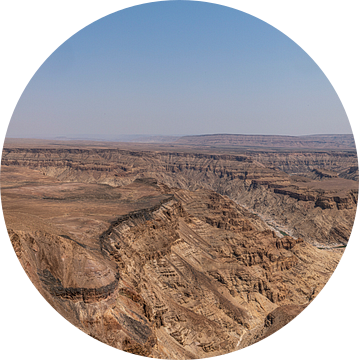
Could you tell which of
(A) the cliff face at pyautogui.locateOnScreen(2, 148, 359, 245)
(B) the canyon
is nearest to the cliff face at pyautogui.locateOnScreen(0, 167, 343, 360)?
(B) the canyon

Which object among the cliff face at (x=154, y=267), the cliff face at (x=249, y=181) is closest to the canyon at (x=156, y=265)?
the cliff face at (x=154, y=267)

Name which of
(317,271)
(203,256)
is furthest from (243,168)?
(203,256)

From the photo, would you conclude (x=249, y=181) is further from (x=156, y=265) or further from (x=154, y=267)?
(x=154, y=267)

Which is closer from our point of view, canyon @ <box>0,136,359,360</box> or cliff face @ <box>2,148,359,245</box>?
canyon @ <box>0,136,359,360</box>

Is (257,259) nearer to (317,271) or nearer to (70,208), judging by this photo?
(317,271)

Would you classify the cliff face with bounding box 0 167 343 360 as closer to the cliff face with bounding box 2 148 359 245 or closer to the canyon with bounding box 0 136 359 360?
the canyon with bounding box 0 136 359 360
